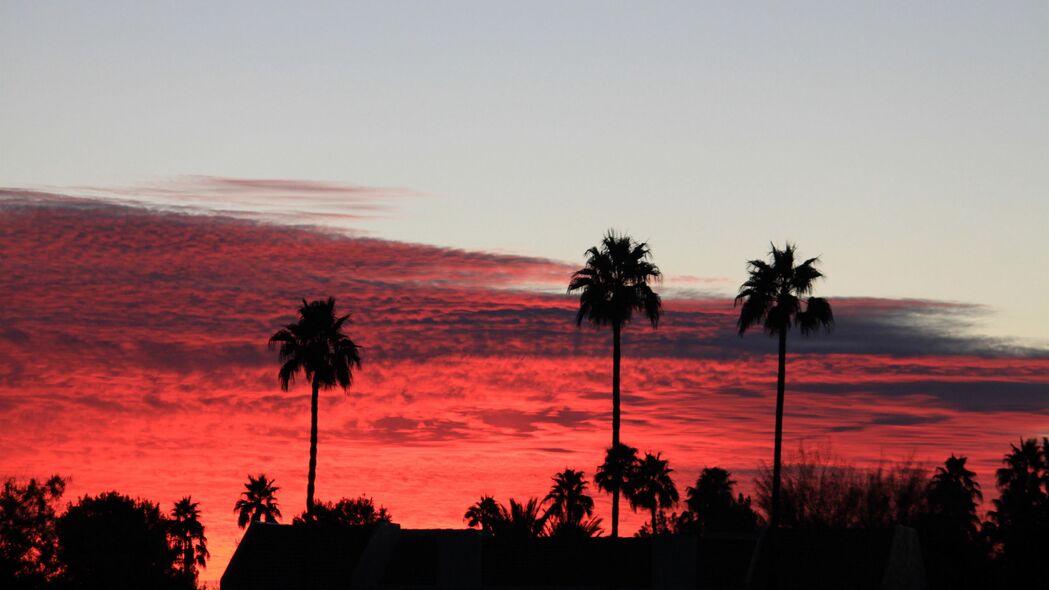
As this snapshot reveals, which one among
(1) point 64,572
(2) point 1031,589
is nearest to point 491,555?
(2) point 1031,589

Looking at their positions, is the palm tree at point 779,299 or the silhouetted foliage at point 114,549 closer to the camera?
Answer: the palm tree at point 779,299

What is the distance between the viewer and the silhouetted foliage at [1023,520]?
6009 centimetres

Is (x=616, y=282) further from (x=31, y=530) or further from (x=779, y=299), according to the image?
(x=31, y=530)

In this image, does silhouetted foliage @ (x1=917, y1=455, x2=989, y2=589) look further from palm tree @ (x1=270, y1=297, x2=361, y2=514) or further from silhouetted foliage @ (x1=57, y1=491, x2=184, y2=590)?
silhouetted foliage @ (x1=57, y1=491, x2=184, y2=590)

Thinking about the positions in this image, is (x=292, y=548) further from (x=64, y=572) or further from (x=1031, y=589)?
(x=64, y=572)

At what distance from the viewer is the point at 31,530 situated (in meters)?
115

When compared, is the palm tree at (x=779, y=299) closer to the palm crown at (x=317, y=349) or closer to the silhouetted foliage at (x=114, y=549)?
the palm crown at (x=317, y=349)

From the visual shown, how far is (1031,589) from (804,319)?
66.7ft

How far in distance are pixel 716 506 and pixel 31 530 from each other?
64.4m

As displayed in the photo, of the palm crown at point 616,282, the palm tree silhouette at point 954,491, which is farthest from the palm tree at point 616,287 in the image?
the palm tree silhouette at point 954,491

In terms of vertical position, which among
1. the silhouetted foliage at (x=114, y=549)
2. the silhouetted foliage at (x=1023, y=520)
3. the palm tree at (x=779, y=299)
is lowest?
the silhouetted foliage at (x=114, y=549)

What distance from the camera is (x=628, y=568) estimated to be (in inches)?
2603

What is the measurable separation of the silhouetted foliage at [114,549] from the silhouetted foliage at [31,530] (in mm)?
997

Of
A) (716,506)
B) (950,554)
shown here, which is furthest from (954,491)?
(950,554)
